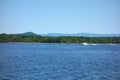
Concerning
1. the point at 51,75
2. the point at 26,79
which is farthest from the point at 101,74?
the point at 26,79

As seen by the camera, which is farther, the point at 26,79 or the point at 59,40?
the point at 59,40

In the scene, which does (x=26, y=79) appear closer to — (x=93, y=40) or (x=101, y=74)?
(x=101, y=74)

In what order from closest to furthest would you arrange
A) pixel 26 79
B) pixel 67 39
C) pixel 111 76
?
1. pixel 26 79
2. pixel 111 76
3. pixel 67 39

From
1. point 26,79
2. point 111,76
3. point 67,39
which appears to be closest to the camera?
point 26,79

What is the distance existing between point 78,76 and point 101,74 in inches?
92.3

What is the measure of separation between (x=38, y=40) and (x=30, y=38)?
4.24 meters

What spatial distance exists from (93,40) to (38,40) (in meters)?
27.3

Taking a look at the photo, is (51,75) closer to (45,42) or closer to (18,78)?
(18,78)

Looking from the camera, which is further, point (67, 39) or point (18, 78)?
point (67, 39)

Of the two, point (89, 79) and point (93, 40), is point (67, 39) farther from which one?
point (89, 79)

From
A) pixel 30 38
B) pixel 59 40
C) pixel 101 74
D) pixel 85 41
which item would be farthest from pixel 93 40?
pixel 101 74

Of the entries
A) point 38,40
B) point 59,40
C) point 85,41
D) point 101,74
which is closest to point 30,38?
point 38,40

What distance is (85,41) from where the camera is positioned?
528 feet

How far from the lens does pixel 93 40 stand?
166 m
